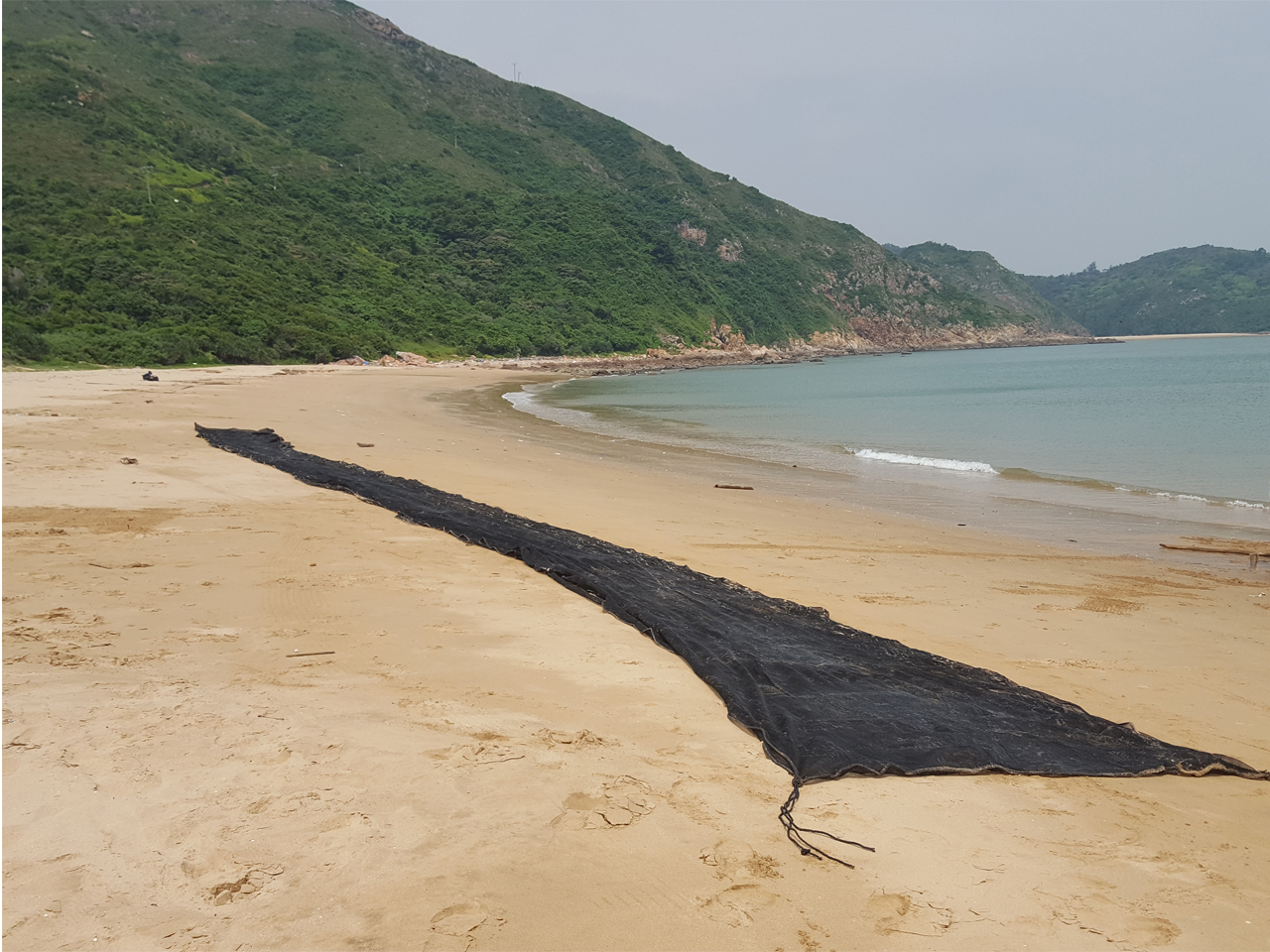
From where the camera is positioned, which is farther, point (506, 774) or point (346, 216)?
point (346, 216)

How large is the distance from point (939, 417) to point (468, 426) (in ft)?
54.5

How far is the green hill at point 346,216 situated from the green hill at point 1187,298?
6850cm

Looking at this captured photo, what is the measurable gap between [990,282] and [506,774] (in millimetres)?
179782

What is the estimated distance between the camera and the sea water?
11.2 m

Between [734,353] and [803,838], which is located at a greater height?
[734,353]

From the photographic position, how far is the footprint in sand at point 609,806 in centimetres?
289

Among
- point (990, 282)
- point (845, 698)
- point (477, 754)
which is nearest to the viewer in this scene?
point (477, 754)

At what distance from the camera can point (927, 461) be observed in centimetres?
1650

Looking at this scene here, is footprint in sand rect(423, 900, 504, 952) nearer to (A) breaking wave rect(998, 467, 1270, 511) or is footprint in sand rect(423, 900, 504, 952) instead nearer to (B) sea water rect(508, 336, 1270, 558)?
(B) sea water rect(508, 336, 1270, 558)

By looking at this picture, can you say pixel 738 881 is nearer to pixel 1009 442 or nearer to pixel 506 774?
pixel 506 774

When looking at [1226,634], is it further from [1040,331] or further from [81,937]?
[1040,331]

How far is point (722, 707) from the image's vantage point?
401cm

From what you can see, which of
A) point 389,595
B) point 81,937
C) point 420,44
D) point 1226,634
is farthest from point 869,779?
point 420,44

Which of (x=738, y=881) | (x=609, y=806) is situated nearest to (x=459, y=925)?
(x=609, y=806)
